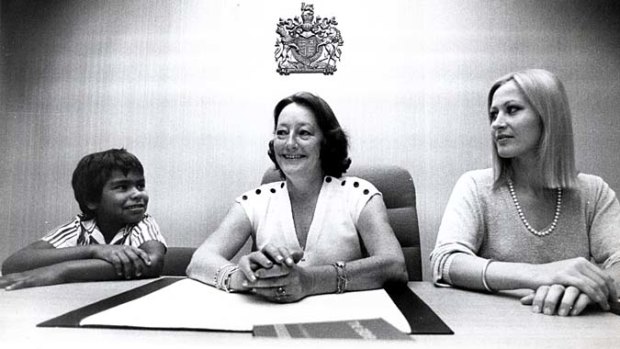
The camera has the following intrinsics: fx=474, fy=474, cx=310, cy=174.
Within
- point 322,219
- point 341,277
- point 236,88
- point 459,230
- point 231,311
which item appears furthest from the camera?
point 236,88

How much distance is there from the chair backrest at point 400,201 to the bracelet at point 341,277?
1.25 ft

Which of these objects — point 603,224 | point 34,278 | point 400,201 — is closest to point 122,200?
point 34,278

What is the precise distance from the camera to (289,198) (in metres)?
0.92

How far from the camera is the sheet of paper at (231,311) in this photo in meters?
0.48

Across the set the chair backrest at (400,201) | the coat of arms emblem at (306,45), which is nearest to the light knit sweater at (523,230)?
the chair backrest at (400,201)

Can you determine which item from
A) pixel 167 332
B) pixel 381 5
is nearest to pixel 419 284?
pixel 167 332

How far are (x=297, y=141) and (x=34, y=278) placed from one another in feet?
1.62

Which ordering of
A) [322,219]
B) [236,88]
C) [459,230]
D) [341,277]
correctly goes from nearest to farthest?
[341,277] → [459,230] → [322,219] → [236,88]

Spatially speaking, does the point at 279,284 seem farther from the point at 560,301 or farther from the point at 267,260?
the point at 560,301

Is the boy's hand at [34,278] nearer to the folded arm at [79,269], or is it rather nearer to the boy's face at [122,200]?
the folded arm at [79,269]

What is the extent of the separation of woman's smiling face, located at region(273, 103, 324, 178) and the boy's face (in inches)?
11.0

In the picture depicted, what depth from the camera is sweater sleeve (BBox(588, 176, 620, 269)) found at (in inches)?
28.9

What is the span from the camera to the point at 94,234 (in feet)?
2.82

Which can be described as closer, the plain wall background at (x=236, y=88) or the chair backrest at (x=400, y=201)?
the plain wall background at (x=236, y=88)
